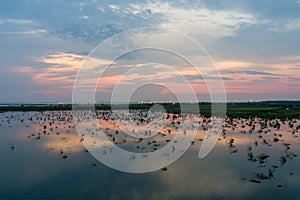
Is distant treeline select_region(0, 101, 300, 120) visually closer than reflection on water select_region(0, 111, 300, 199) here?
No

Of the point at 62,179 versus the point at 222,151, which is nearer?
the point at 62,179

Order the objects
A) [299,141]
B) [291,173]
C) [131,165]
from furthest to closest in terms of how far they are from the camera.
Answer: [299,141] < [131,165] < [291,173]

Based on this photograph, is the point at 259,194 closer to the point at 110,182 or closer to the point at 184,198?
the point at 184,198

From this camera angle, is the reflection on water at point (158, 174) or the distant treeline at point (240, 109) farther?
the distant treeline at point (240, 109)

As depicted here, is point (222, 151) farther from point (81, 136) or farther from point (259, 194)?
point (81, 136)

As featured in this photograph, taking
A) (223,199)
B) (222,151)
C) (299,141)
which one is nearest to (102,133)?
(222,151)

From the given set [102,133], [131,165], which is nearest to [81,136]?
[102,133]

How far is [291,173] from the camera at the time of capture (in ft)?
39.6

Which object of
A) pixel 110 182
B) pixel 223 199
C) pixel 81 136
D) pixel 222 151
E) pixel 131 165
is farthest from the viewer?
pixel 81 136

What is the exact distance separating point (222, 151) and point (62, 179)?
844cm

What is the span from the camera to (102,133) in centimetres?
2314

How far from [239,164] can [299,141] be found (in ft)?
25.8

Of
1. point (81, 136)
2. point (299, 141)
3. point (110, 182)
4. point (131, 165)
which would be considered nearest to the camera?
point (110, 182)

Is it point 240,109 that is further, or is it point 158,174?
point 240,109
